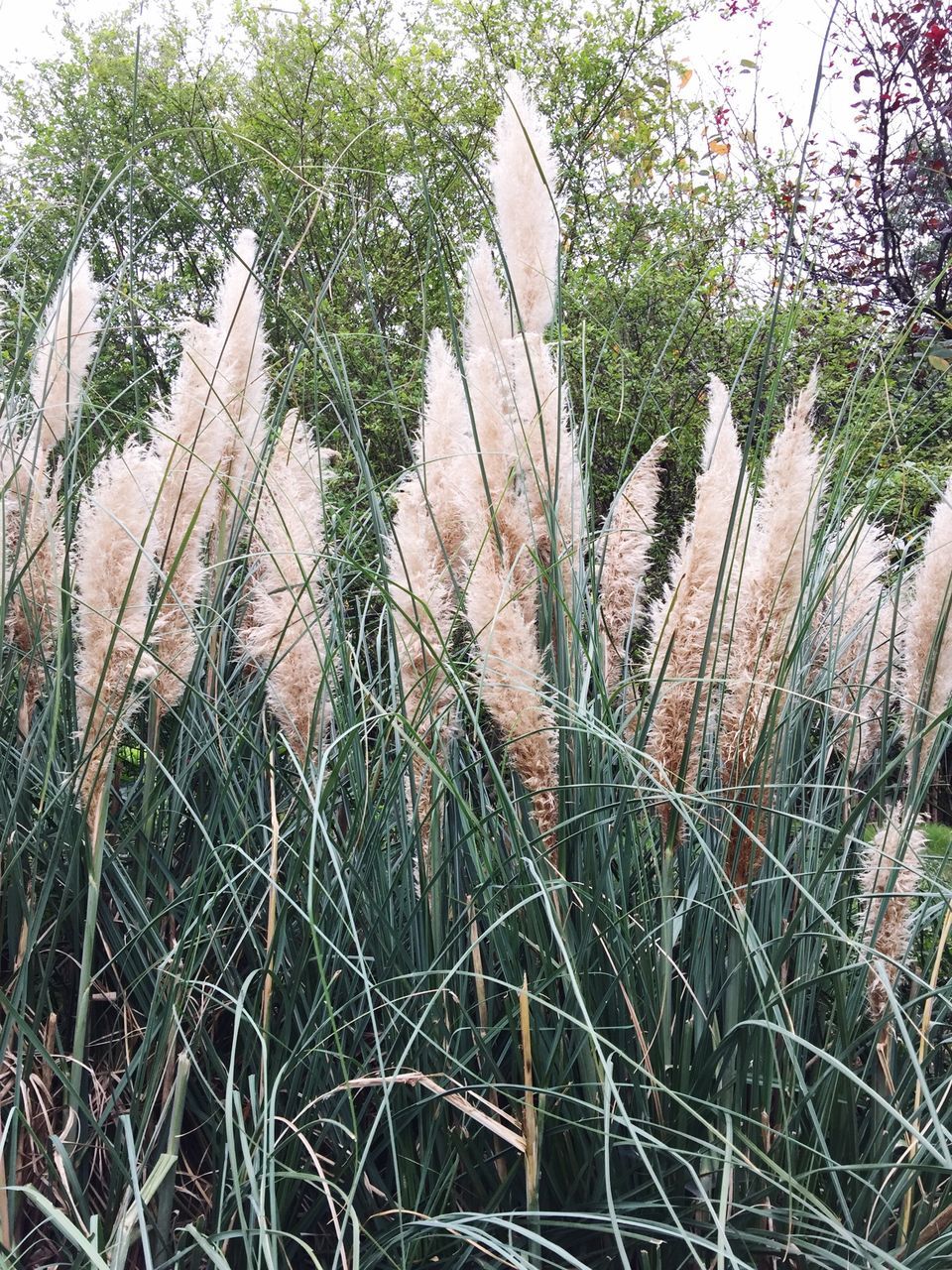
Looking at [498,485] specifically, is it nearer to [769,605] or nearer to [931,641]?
[769,605]

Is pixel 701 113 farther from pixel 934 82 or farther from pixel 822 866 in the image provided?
pixel 822 866

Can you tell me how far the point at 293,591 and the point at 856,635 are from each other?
4.19 ft

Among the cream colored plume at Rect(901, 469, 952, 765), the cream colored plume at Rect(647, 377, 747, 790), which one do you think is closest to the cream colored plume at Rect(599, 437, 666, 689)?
the cream colored plume at Rect(647, 377, 747, 790)

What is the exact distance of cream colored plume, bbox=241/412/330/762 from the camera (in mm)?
1718

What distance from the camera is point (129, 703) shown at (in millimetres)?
1633

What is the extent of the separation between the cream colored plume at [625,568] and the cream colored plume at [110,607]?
876 mm

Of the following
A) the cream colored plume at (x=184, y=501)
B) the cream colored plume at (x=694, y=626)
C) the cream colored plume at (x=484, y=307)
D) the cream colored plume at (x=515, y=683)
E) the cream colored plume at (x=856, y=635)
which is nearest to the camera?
the cream colored plume at (x=515, y=683)

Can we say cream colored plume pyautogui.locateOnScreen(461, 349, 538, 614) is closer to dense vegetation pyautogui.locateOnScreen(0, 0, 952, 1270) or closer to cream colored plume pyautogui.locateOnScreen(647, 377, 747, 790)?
dense vegetation pyautogui.locateOnScreen(0, 0, 952, 1270)

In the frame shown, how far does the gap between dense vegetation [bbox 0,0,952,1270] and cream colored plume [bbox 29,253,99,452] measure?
0.01 meters

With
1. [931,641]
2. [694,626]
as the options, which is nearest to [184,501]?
[694,626]

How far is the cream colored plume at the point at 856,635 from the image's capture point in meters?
2.10

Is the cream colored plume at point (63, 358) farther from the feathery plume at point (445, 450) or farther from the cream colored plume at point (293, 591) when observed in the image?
the feathery plume at point (445, 450)

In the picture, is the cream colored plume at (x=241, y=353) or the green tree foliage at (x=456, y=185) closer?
the cream colored plume at (x=241, y=353)

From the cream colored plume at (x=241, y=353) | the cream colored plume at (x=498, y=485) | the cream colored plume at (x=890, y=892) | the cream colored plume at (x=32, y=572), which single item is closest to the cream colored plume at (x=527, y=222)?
the cream colored plume at (x=498, y=485)
